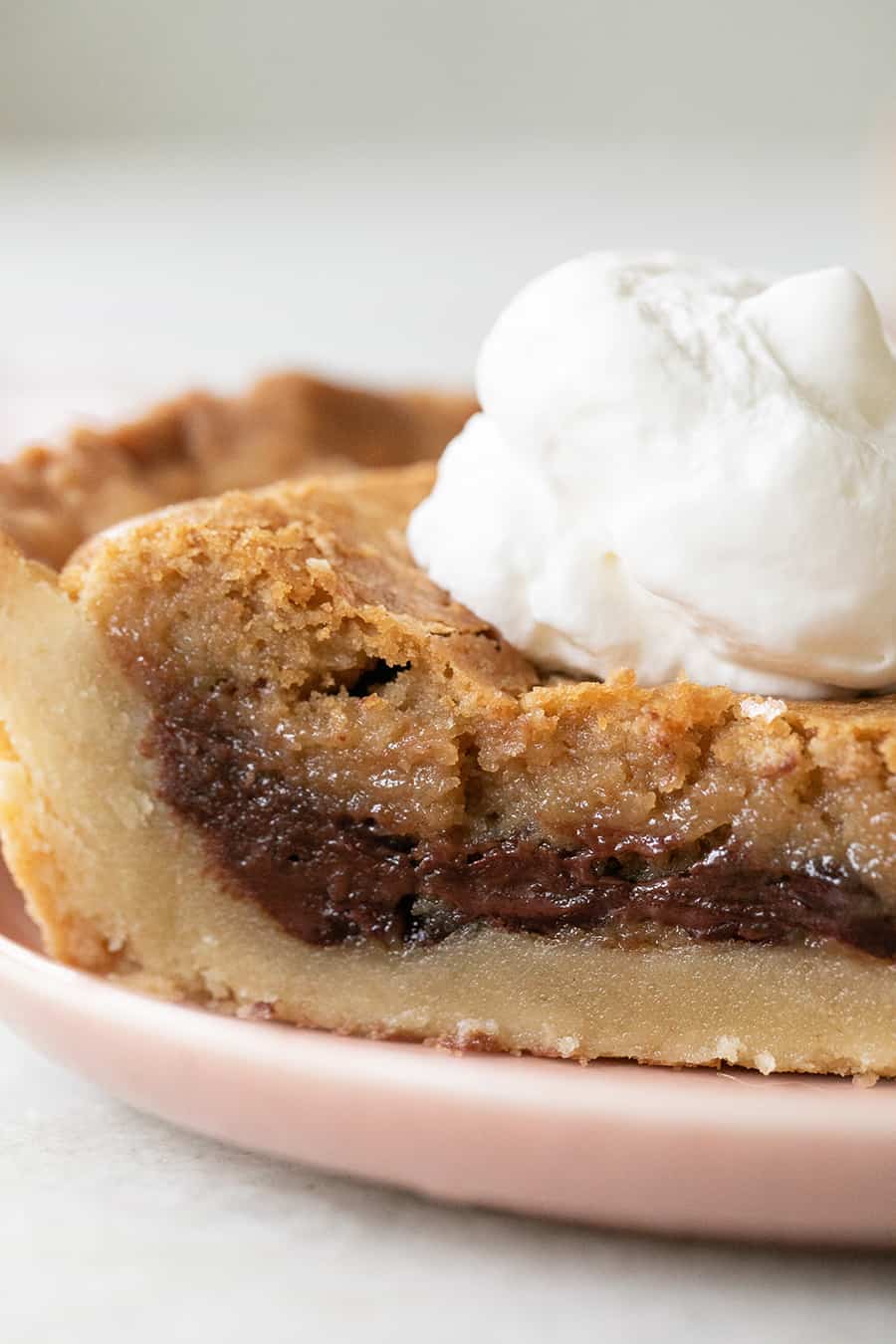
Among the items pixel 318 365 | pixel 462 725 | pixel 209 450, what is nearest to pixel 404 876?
pixel 462 725

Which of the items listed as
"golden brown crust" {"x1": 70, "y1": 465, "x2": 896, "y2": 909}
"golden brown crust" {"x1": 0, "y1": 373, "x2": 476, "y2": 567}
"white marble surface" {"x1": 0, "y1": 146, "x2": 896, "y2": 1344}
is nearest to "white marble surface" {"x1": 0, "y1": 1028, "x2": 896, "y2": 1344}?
"white marble surface" {"x1": 0, "y1": 146, "x2": 896, "y2": 1344}

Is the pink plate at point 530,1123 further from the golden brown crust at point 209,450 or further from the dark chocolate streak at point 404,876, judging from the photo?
the golden brown crust at point 209,450

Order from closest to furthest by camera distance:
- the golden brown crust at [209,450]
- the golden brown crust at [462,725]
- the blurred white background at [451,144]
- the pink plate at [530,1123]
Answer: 1. the pink plate at [530,1123]
2. the golden brown crust at [462,725]
3. the golden brown crust at [209,450]
4. the blurred white background at [451,144]

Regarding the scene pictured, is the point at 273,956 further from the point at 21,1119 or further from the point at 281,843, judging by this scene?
the point at 21,1119

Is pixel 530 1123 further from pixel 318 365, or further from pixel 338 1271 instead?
pixel 318 365

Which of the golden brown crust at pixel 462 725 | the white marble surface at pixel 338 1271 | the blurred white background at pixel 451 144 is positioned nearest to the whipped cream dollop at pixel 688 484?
the golden brown crust at pixel 462 725

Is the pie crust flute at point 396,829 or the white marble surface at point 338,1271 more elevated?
the pie crust flute at point 396,829
